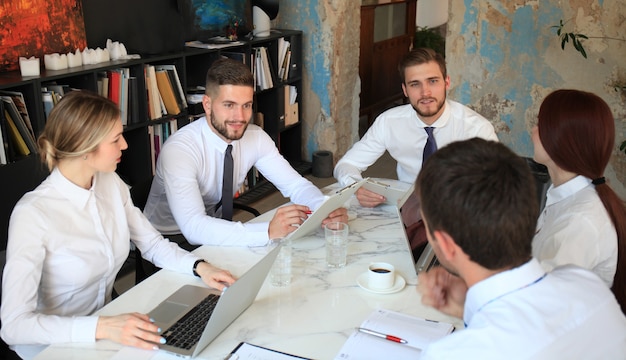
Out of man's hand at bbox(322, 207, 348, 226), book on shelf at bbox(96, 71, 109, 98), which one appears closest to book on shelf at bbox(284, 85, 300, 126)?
book on shelf at bbox(96, 71, 109, 98)

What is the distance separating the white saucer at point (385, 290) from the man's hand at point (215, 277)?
0.37 metres

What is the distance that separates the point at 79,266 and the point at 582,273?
131 centimetres

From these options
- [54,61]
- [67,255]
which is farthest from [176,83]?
[67,255]

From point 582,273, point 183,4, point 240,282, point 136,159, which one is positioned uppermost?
point 183,4

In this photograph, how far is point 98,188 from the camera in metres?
1.92

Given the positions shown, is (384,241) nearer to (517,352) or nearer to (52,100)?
(517,352)

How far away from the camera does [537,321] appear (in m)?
1.10

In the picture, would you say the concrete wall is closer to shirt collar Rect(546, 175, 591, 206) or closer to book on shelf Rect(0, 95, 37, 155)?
shirt collar Rect(546, 175, 591, 206)

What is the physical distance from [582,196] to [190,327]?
3.81ft

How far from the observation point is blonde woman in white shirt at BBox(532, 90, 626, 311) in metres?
1.71

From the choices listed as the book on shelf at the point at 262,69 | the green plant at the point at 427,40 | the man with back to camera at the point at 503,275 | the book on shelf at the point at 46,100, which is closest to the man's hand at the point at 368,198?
the man with back to camera at the point at 503,275

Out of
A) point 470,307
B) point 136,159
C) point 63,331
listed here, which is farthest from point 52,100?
point 470,307

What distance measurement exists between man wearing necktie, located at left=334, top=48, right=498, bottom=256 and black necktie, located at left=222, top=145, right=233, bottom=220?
504 millimetres

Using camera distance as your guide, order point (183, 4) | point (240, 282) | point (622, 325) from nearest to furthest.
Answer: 1. point (622, 325)
2. point (240, 282)
3. point (183, 4)
